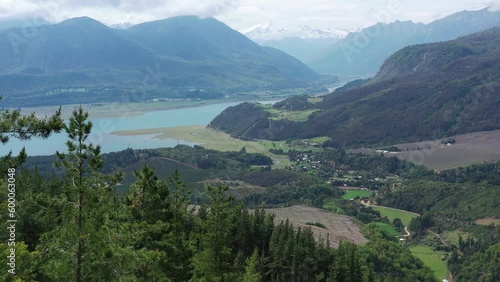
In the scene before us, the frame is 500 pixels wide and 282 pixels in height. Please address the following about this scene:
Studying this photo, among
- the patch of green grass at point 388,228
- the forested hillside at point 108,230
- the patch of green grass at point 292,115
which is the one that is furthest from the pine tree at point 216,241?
the patch of green grass at point 292,115

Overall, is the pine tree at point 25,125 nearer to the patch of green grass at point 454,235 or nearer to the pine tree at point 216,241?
the pine tree at point 216,241

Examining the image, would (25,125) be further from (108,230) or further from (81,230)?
(108,230)

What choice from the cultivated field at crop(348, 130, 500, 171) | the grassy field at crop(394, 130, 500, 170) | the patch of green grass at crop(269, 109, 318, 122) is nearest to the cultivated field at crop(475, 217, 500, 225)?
the cultivated field at crop(348, 130, 500, 171)

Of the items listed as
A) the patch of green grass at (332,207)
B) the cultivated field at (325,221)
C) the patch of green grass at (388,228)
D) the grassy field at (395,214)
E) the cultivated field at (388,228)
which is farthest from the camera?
the grassy field at (395,214)

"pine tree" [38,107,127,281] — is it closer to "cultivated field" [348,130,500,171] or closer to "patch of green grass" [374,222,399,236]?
"patch of green grass" [374,222,399,236]

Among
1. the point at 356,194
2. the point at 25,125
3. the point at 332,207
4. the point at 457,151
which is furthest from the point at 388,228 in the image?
the point at 25,125
